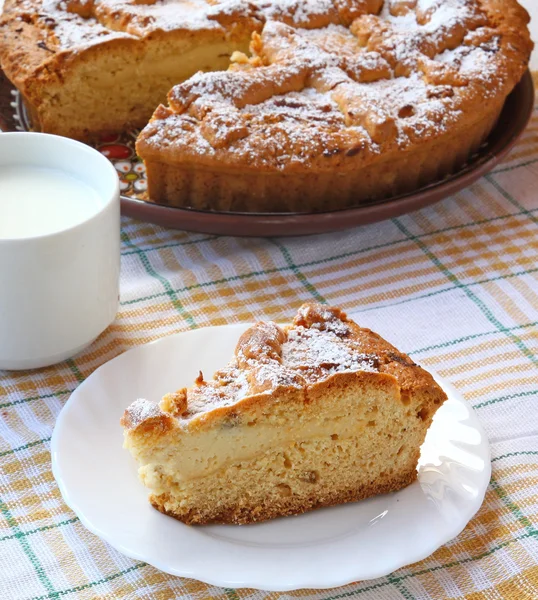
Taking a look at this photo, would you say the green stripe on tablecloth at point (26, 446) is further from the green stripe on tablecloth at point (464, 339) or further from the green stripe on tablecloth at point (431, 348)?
the green stripe on tablecloth at point (464, 339)

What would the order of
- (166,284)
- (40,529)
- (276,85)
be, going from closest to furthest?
1. (40,529)
2. (166,284)
3. (276,85)

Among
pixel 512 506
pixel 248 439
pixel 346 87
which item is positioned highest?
pixel 346 87

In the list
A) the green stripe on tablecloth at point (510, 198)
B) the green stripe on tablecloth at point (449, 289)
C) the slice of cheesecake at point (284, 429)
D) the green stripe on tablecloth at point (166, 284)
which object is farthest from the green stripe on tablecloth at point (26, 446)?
the green stripe on tablecloth at point (510, 198)

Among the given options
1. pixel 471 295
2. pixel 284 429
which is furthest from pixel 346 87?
pixel 284 429

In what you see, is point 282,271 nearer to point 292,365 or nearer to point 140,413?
point 292,365

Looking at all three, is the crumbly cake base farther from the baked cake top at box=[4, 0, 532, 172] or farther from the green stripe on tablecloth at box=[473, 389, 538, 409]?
the green stripe on tablecloth at box=[473, 389, 538, 409]

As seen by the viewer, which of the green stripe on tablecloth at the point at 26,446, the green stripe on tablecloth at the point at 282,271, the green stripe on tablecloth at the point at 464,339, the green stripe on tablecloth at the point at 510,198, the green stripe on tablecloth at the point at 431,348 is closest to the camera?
the green stripe on tablecloth at the point at 26,446

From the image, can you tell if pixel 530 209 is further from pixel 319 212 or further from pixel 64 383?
pixel 64 383
